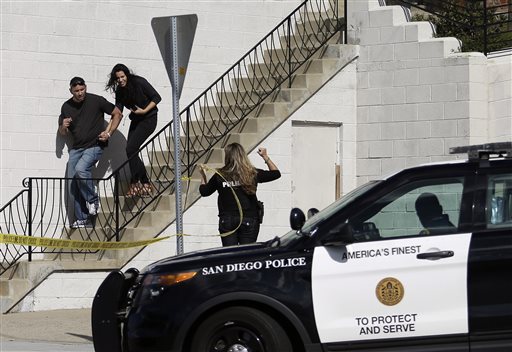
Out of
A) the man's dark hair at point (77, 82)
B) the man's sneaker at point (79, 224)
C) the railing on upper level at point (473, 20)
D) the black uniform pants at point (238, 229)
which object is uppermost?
the railing on upper level at point (473, 20)

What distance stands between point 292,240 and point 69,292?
560 cm

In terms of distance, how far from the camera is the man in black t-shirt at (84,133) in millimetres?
13797

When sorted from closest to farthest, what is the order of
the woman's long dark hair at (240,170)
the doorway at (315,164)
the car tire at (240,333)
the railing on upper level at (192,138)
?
the car tire at (240,333)
the woman's long dark hair at (240,170)
the railing on upper level at (192,138)
the doorway at (315,164)

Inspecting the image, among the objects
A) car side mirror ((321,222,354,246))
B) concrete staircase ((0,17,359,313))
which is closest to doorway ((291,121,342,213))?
concrete staircase ((0,17,359,313))

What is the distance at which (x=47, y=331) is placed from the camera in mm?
Answer: 11453

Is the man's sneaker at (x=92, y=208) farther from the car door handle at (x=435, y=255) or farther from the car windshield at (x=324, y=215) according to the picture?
the car door handle at (x=435, y=255)

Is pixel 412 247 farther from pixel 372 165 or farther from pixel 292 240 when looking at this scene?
pixel 372 165

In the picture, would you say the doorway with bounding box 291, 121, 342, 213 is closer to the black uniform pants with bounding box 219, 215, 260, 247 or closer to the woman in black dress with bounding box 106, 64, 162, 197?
the woman in black dress with bounding box 106, 64, 162, 197

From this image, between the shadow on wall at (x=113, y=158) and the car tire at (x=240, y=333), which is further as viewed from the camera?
the shadow on wall at (x=113, y=158)

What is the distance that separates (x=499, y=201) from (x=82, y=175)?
734cm

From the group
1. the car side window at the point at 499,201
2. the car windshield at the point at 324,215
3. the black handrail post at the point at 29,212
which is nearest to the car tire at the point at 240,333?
the car windshield at the point at 324,215

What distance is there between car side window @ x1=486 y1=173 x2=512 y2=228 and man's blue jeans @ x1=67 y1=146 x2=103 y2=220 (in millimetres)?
6965

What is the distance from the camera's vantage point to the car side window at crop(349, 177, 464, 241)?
7.59 meters

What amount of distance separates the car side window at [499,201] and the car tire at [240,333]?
1.60m
